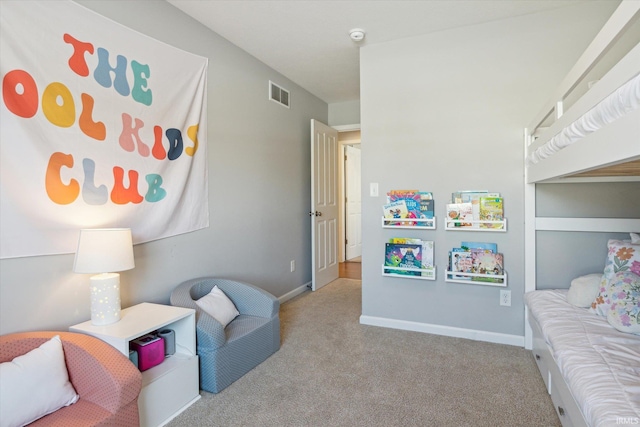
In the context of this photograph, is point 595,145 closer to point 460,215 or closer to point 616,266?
point 616,266

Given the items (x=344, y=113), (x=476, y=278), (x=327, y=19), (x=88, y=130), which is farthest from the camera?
(x=344, y=113)

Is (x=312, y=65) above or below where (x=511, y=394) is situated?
above

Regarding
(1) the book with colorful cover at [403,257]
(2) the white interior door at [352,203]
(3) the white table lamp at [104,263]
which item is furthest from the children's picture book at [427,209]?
(2) the white interior door at [352,203]

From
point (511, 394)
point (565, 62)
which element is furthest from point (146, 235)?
point (565, 62)

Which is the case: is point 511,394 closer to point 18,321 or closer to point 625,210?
point 625,210

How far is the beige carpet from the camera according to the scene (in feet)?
5.71

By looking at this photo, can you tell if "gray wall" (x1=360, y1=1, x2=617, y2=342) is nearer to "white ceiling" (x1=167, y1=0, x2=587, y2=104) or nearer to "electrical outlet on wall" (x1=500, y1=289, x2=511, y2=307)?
"electrical outlet on wall" (x1=500, y1=289, x2=511, y2=307)

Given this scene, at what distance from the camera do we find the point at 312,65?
134 inches

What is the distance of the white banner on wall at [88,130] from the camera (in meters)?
1.52

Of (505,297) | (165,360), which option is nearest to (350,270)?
(505,297)

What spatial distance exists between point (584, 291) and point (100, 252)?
2.55 meters

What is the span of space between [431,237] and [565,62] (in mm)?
1538

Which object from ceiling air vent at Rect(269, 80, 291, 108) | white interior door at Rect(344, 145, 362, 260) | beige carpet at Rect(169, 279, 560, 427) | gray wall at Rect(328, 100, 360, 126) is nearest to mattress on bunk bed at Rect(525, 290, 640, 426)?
beige carpet at Rect(169, 279, 560, 427)

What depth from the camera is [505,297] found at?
103 inches
